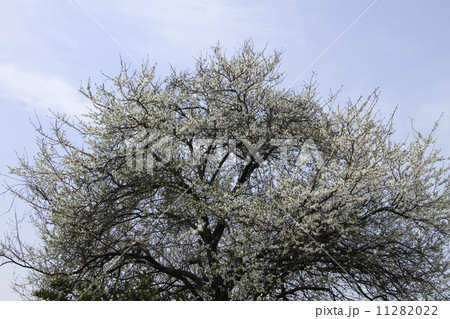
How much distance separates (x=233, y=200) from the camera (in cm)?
943

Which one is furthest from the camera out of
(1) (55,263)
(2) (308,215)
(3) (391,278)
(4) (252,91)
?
(4) (252,91)

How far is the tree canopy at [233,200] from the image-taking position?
9.05 meters

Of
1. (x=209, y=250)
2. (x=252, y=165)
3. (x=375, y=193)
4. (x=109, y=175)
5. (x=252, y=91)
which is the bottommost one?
(x=209, y=250)

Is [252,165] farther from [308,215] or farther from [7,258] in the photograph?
[7,258]

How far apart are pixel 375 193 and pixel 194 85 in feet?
19.8

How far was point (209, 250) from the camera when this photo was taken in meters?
10.9

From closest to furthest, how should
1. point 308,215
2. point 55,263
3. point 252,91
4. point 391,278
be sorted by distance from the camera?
point 308,215
point 391,278
point 55,263
point 252,91

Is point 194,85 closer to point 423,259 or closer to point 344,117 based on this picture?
point 344,117

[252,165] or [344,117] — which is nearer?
[344,117]

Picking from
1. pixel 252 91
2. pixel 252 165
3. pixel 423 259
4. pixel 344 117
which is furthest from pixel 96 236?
pixel 423 259

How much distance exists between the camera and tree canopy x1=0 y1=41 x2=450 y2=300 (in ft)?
29.7

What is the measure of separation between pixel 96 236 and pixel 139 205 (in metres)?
1.34

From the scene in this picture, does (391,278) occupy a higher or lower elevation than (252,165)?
lower

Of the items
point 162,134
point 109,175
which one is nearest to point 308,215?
point 162,134
